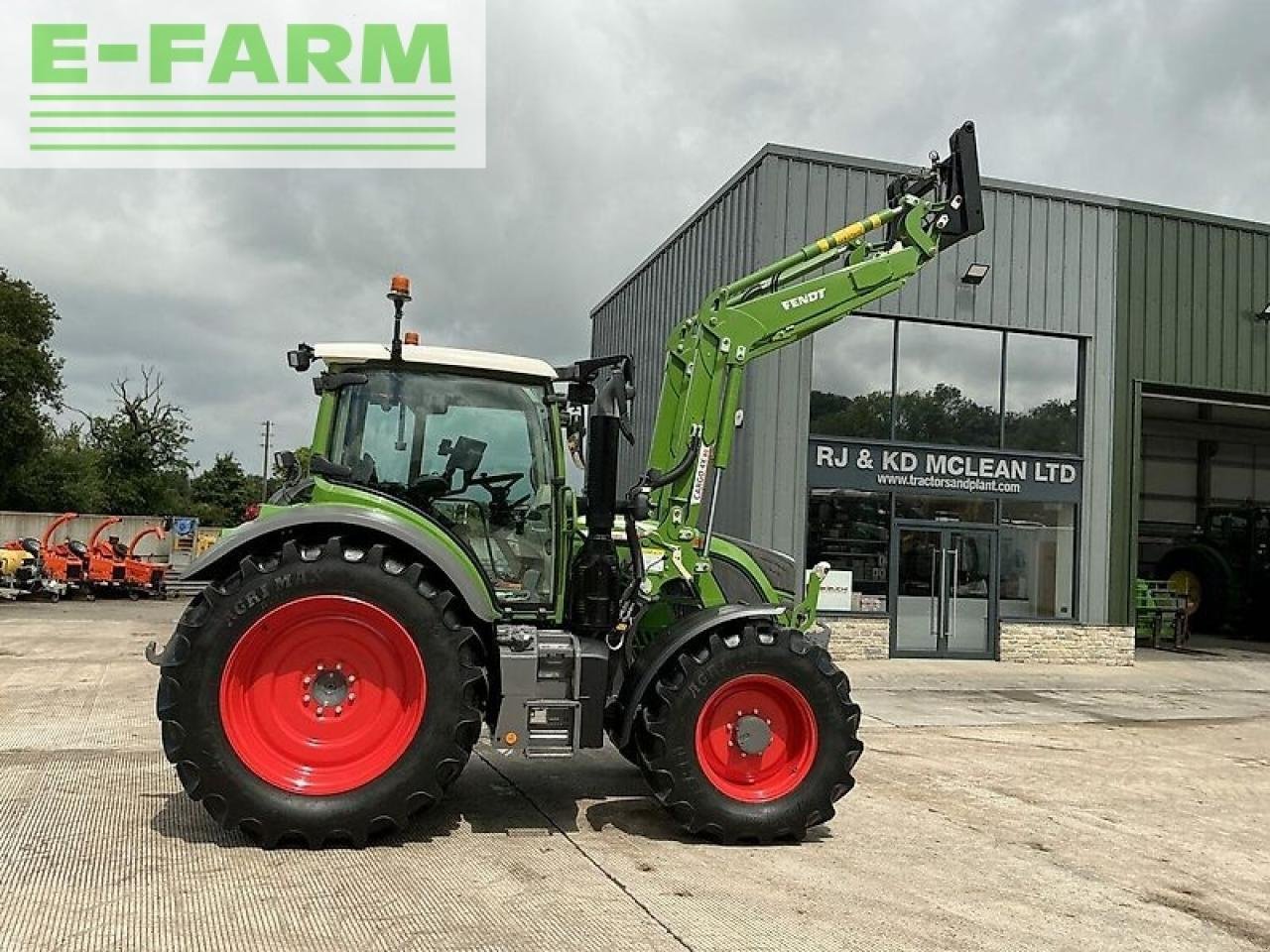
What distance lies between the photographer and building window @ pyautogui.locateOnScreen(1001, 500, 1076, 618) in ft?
51.1

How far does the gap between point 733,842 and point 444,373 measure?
2.91 metres

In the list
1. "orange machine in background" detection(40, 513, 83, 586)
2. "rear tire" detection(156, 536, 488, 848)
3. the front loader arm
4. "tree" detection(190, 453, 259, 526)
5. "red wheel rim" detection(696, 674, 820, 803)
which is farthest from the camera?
"tree" detection(190, 453, 259, 526)

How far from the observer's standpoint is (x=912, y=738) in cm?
906

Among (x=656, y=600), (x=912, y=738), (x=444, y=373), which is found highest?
(x=444, y=373)

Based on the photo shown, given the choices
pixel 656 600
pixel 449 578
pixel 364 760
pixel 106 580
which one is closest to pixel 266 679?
pixel 364 760

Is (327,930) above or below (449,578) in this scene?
below

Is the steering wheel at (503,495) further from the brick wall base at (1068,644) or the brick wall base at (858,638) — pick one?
the brick wall base at (1068,644)

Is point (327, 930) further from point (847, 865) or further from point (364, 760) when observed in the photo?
point (847, 865)

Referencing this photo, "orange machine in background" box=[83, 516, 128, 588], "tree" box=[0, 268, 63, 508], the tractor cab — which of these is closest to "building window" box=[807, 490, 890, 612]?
the tractor cab

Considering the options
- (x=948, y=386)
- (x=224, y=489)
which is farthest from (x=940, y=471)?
(x=224, y=489)

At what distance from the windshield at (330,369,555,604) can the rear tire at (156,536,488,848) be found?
0.51 meters

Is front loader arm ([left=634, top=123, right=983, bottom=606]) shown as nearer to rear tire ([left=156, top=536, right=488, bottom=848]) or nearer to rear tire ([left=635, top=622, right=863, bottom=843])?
rear tire ([left=635, top=622, right=863, bottom=843])

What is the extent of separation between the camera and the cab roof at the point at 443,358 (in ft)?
18.4

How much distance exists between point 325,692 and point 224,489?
50.7 m
